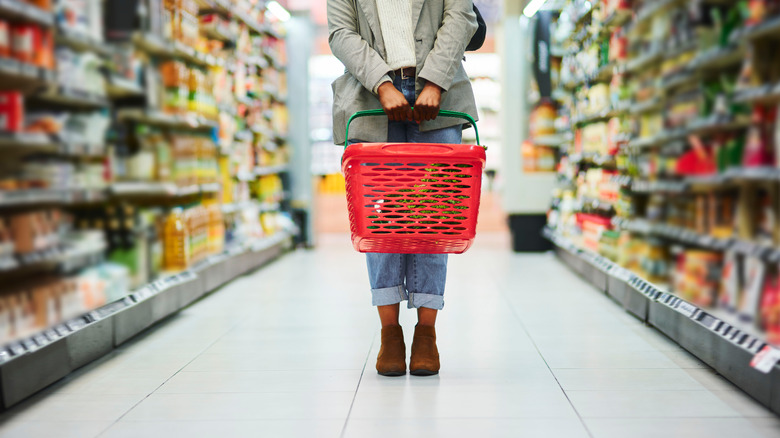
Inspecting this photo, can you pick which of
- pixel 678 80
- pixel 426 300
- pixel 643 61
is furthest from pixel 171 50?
pixel 678 80

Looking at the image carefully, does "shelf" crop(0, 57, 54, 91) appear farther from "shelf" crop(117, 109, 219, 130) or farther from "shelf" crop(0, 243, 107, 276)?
"shelf" crop(117, 109, 219, 130)

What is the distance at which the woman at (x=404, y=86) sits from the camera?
219 cm

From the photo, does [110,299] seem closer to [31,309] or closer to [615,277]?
[31,309]

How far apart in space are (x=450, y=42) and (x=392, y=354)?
1.02 m

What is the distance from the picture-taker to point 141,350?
2730 mm

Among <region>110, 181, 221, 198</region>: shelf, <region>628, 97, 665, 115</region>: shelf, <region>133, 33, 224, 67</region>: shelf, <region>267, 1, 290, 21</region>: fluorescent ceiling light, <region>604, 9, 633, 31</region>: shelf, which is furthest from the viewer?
<region>267, 1, 290, 21</region>: fluorescent ceiling light

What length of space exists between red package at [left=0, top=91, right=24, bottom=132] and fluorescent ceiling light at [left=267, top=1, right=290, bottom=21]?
14.3ft

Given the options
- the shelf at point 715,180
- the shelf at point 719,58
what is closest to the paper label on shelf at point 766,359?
the shelf at point 715,180

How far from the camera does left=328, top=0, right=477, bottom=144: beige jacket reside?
217 cm

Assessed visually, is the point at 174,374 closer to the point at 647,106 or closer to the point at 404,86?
the point at 404,86

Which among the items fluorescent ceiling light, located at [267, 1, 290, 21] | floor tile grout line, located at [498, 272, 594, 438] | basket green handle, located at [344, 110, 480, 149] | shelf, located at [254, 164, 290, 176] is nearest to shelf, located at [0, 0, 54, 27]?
basket green handle, located at [344, 110, 480, 149]

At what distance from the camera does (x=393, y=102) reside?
2.09m

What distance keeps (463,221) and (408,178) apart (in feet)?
0.64

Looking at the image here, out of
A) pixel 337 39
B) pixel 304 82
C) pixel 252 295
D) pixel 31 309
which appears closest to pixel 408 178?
pixel 337 39
